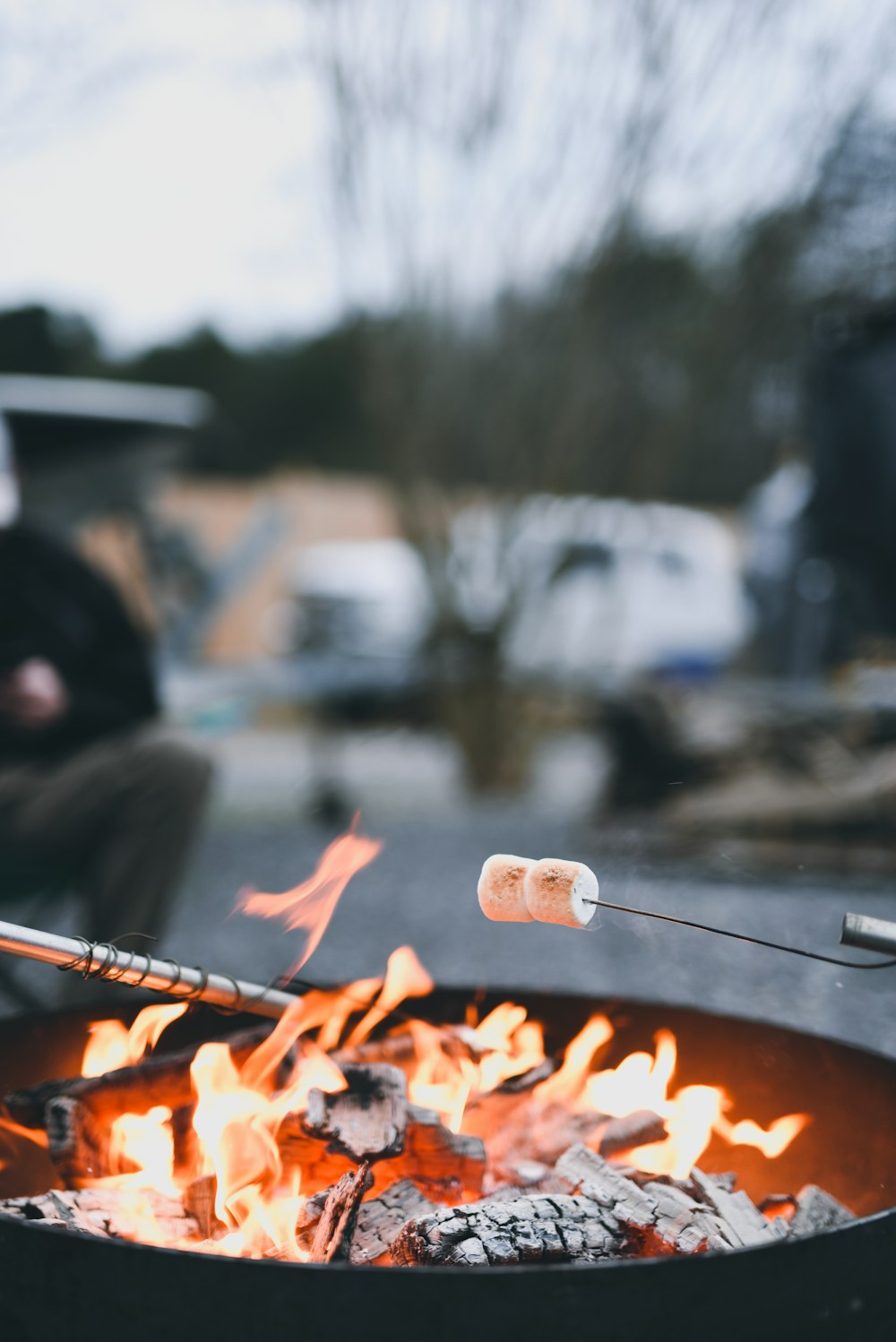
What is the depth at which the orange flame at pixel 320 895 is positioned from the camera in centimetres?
135

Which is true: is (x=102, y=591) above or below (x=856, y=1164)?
above

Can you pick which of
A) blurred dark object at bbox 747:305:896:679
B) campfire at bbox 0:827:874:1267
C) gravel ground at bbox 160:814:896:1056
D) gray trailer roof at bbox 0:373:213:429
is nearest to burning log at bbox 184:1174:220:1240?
campfire at bbox 0:827:874:1267

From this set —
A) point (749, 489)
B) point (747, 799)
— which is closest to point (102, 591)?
point (747, 799)

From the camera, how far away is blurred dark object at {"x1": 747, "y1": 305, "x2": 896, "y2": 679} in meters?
3.74

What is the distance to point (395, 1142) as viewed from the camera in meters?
1.21

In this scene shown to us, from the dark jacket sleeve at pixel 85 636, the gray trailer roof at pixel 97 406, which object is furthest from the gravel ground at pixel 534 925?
the gray trailer roof at pixel 97 406

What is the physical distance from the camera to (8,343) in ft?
37.6

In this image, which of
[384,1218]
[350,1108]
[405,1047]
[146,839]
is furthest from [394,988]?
[146,839]

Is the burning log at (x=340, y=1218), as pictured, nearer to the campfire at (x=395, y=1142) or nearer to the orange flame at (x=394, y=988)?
the campfire at (x=395, y=1142)

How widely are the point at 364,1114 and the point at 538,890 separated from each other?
396 millimetres

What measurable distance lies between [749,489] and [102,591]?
6.91 meters

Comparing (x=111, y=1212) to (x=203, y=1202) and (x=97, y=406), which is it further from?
(x=97, y=406)

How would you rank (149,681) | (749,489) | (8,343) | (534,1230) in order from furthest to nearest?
(8,343) < (749,489) < (149,681) < (534,1230)

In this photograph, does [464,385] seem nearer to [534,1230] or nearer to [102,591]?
[102,591]
